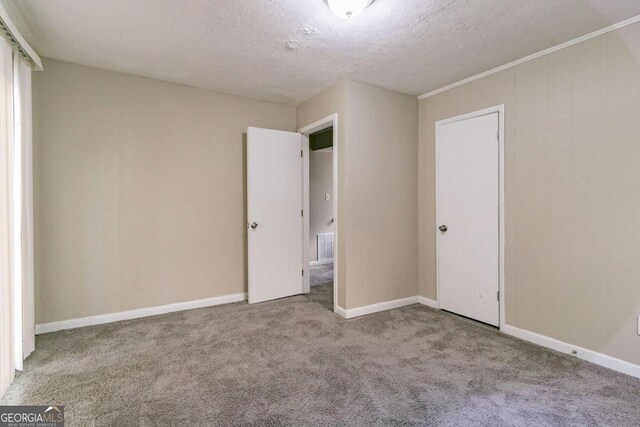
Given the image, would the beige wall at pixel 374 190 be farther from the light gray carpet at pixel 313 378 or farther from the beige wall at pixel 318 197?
the beige wall at pixel 318 197

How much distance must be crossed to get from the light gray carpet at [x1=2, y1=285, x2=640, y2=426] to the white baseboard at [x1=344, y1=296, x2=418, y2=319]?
20 cm

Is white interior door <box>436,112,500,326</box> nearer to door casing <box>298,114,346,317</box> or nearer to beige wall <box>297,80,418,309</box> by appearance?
beige wall <box>297,80,418,309</box>

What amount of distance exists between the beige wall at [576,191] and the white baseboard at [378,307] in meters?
1.07

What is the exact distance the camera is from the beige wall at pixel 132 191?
277 cm

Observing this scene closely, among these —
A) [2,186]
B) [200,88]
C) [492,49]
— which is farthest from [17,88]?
[492,49]

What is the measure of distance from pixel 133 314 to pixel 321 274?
2709mm

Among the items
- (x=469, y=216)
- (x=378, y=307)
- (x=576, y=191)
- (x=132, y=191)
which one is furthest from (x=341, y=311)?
(x=132, y=191)

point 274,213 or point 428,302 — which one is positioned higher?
point 274,213

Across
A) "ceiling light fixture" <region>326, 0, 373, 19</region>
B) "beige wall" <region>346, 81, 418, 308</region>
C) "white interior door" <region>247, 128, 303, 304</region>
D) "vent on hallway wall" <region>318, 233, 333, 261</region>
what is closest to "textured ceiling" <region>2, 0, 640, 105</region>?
"ceiling light fixture" <region>326, 0, 373, 19</region>

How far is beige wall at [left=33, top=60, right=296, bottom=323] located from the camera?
2.77 m

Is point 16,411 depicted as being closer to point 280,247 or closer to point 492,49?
point 280,247

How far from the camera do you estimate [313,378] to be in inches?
81.3

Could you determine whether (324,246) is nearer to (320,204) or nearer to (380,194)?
(320,204)

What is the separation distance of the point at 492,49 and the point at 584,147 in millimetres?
1041
